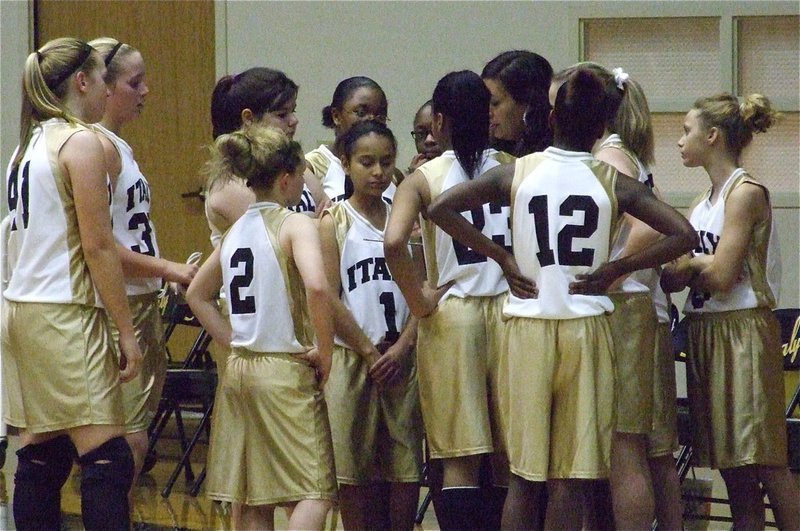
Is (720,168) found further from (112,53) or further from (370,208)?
(112,53)

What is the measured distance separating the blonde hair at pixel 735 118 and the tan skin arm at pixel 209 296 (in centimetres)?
174

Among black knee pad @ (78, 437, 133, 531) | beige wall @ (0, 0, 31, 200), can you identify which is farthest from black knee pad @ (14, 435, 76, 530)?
beige wall @ (0, 0, 31, 200)

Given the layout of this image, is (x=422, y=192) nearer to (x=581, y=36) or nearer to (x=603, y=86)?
(x=603, y=86)

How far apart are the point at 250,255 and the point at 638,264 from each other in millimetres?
1091

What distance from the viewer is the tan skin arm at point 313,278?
11.8 feet

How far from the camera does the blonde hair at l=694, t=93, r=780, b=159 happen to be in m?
4.39

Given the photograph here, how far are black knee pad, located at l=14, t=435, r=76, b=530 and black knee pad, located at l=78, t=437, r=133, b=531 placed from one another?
0.41 feet

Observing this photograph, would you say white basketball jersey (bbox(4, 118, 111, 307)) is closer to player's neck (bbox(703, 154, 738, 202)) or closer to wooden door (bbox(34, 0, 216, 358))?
player's neck (bbox(703, 154, 738, 202))

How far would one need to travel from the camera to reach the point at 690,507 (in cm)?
554

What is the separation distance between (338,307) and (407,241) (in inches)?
14.4

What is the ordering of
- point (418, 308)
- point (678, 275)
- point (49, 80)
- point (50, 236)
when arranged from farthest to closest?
point (678, 275), point (418, 308), point (49, 80), point (50, 236)

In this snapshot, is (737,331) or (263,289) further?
(737,331)

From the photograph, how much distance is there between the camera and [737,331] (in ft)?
14.0

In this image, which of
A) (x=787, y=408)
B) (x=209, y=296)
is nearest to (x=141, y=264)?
(x=209, y=296)
